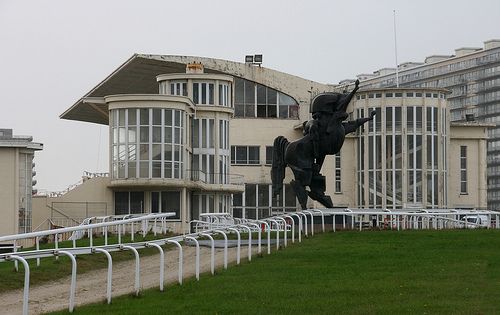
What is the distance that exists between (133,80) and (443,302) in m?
62.8

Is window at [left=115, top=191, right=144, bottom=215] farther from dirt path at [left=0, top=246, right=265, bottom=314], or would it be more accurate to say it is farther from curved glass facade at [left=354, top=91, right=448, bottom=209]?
dirt path at [left=0, top=246, right=265, bottom=314]

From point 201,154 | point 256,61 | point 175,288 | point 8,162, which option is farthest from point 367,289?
point 256,61

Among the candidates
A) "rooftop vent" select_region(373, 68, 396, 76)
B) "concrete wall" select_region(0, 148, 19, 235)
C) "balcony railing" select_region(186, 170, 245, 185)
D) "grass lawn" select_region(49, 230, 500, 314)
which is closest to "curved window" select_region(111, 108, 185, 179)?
"balcony railing" select_region(186, 170, 245, 185)

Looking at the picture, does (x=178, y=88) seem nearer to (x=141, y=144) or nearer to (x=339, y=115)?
(x=141, y=144)

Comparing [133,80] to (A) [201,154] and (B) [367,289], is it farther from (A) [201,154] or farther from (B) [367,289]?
(B) [367,289]

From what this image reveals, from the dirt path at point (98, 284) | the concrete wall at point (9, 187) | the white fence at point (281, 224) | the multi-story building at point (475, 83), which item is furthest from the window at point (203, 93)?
the multi-story building at point (475, 83)

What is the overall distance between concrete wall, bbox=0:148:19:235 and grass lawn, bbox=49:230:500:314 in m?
23.9

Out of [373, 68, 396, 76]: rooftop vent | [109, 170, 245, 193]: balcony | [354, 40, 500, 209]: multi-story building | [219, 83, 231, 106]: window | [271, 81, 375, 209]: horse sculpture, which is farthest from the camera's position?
[373, 68, 396, 76]: rooftop vent

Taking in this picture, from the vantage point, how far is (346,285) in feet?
55.5

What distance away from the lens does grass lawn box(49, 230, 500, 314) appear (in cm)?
1442

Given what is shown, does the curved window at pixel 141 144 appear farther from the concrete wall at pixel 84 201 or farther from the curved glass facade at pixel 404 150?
the curved glass facade at pixel 404 150

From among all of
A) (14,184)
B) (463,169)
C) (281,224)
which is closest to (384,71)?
(463,169)

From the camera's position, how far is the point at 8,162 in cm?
4684

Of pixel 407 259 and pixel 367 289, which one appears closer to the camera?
pixel 367 289
